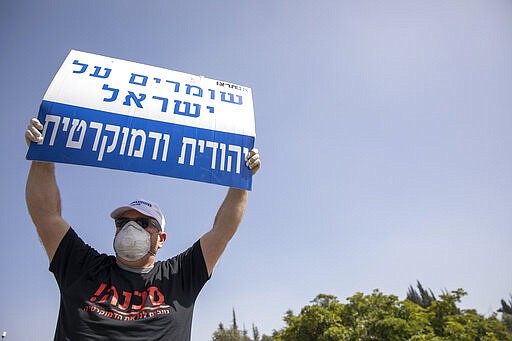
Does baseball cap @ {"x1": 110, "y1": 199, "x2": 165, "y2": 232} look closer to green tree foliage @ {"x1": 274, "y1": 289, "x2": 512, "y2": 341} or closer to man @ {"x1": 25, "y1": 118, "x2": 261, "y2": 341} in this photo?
man @ {"x1": 25, "y1": 118, "x2": 261, "y2": 341}

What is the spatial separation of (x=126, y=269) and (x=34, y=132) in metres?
1.32

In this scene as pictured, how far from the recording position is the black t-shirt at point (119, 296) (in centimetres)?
212

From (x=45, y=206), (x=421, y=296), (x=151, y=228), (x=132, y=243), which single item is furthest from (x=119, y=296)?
(x=421, y=296)

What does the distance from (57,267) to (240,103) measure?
2187 millimetres

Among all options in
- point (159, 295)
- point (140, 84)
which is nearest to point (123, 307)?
point (159, 295)

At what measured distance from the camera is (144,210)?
9.02 feet

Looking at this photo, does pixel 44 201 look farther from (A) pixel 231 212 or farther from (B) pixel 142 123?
(A) pixel 231 212

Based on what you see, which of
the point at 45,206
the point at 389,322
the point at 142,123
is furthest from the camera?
the point at 389,322

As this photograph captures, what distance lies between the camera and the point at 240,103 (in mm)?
3289

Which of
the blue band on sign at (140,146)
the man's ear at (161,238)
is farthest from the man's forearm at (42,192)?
the man's ear at (161,238)

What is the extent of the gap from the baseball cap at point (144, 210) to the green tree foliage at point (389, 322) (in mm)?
17877

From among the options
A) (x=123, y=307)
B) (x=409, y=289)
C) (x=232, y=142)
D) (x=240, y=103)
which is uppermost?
(x=409, y=289)

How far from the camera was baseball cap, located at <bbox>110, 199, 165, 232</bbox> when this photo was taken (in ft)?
9.01

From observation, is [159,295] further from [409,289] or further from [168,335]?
[409,289]
